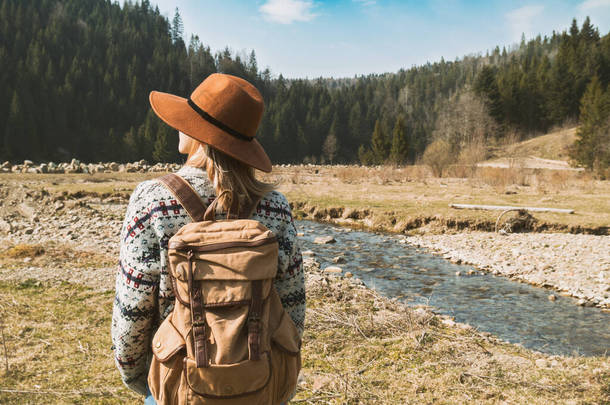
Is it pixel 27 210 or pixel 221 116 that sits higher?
pixel 221 116

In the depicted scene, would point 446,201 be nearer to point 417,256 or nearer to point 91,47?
point 417,256

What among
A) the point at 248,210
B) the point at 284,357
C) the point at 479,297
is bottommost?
the point at 479,297

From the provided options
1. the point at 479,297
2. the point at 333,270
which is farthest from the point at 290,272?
the point at 333,270

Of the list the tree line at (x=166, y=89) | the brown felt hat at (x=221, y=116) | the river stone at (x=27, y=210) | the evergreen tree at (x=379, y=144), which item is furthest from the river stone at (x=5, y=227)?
the evergreen tree at (x=379, y=144)

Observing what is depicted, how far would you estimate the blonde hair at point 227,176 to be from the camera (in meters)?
1.58

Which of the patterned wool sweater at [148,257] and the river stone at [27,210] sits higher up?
the patterned wool sweater at [148,257]

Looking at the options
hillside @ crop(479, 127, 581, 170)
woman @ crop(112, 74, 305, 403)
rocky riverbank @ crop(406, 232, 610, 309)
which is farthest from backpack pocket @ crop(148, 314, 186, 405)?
hillside @ crop(479, 127, 581, 170)

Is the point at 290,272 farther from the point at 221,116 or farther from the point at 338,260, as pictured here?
the point at 338,260

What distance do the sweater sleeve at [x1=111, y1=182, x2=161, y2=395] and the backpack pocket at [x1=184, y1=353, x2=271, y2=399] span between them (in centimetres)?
29

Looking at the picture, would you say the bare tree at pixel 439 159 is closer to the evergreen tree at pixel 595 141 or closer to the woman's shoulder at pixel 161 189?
the evergreen tree at pixel 595 141

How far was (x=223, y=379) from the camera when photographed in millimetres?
1444

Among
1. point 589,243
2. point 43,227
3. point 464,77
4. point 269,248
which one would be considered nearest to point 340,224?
point 589,243

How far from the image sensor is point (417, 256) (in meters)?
11.8

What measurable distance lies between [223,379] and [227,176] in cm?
72
